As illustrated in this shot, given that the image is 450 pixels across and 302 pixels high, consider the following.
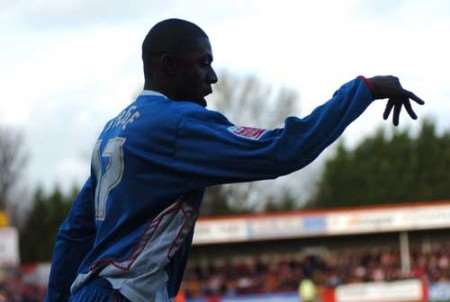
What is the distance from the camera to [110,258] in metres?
3.97

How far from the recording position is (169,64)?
3.95 metres

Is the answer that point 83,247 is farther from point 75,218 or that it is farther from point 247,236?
point 247,236

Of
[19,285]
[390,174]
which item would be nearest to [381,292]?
[19,285]

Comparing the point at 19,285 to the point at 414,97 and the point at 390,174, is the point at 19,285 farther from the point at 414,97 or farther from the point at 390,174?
the point at 414,97

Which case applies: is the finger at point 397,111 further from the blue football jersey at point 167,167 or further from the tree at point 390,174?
the tree at point 390,174

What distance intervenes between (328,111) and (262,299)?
97.9 feet

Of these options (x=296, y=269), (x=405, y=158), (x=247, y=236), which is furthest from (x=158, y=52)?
(x=405, y=158)

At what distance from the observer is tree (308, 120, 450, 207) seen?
70.4 meters

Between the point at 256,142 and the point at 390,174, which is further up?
the point at 256,142

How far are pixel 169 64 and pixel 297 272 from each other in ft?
130

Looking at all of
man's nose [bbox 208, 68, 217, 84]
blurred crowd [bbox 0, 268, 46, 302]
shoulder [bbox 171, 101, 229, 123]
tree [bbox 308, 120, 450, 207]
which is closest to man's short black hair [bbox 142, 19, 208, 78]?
man's nose [bbox 208, 68, 217, 84]

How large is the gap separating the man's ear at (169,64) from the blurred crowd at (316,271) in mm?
32774

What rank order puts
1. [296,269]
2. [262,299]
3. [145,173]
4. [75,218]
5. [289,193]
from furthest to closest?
1. [289,193]
2. [296,269]
3. [262,299]
4. [75,218]
5. [145,173]

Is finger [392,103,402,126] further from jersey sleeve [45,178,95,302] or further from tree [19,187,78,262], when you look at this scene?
tree [19,187,78,262]
